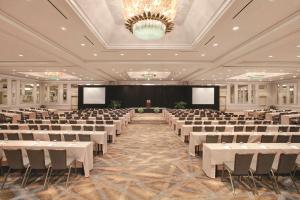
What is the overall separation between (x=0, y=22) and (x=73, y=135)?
3.72m

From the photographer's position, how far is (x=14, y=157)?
4465mm

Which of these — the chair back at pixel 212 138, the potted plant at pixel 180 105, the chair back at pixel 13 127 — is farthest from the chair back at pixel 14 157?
the potted plant at pixel 180 105

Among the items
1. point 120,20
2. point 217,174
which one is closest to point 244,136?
point 217,174

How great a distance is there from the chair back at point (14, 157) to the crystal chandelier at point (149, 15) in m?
3.64

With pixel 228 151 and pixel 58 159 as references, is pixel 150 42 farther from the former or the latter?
pixel 58 159

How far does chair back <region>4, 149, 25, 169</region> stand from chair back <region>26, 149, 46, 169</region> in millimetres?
180

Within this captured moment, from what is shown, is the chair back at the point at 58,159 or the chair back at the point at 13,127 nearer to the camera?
the chair back at the point at 58,159

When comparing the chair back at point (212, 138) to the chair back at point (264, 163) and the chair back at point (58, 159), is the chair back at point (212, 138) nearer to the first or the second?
the chair back at point (264, 163)

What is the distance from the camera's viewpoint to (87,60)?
12898 millimetres

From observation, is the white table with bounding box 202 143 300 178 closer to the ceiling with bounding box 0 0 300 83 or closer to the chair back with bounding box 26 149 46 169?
the ceiling with bounding box 0 0 300 83

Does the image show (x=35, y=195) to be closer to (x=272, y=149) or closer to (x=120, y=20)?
(x=272, y=149)

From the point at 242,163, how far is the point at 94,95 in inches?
1033

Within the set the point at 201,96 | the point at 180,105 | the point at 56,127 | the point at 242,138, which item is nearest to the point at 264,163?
the point at 242,138

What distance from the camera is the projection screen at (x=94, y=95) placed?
28812 mm
